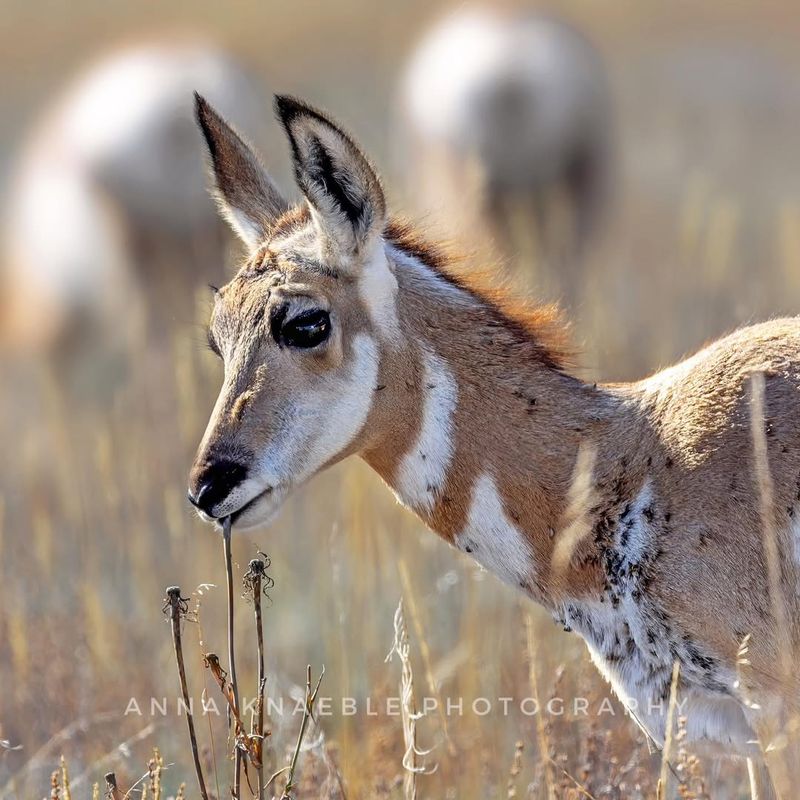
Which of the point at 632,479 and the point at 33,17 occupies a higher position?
the point at 33,17

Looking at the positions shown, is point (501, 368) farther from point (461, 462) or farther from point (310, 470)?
point (310, 470)

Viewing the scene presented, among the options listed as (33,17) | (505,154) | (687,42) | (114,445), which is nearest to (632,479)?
(114,445)

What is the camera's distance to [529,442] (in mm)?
3846

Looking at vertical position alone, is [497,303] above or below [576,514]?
above

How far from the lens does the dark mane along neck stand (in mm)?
3992

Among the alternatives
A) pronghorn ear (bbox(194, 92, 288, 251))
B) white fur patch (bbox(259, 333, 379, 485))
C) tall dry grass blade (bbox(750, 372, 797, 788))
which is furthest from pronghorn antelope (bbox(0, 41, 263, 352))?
tall dry grass blade (bbox(750, 372, 797, 788))

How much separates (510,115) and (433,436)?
849 centimetres

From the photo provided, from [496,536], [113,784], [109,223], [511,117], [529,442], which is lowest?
[113,784]

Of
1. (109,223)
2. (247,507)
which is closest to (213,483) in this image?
(247,507)

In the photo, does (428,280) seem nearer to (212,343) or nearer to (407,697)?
(212,343)

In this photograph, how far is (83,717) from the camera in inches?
212

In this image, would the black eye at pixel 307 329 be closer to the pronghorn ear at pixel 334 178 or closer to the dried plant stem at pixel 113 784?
the pronghorn ear at pixel 334 178

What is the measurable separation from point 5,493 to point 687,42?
2065 centimetres

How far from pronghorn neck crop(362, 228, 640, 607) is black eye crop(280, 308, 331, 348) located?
201 mm
